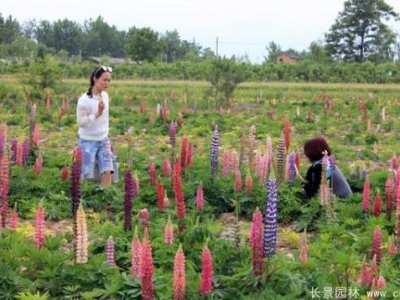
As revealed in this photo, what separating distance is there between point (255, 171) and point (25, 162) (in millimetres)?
3201

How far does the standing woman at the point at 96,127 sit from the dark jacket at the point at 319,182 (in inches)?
98.8

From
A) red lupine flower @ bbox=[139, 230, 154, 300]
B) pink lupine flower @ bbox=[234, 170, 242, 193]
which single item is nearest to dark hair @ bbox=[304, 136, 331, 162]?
pink lupine flower @ bbox=[234, 170, 242, 193]

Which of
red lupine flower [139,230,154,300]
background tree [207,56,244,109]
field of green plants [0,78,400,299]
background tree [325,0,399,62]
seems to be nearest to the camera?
red lupine flower [139,230,154,300]

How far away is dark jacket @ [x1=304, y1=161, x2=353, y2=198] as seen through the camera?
23.1 feet

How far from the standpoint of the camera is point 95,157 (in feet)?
25.4

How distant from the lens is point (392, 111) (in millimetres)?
19141

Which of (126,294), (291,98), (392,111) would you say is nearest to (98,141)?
(126,294)

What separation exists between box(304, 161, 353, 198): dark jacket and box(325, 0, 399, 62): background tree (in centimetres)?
4807

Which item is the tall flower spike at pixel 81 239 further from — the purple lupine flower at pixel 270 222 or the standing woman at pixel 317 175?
the standing woman at pixel 317 175

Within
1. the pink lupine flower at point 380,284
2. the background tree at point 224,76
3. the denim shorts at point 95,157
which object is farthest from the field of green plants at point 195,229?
the background tree at point 224,76

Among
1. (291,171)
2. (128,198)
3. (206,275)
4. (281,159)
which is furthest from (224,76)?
(206,275)

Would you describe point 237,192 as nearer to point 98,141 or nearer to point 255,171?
point 255,171

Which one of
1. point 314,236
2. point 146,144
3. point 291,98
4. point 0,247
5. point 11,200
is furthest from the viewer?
point 291,98

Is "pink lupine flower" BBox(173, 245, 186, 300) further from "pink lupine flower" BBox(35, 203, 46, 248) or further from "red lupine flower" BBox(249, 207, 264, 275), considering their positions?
"pink lupine flower" BBox(35, 203, 46, 248)
